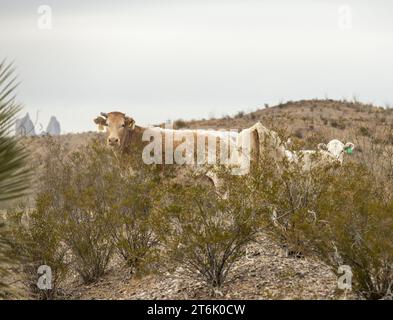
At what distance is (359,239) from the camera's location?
26.9 ft

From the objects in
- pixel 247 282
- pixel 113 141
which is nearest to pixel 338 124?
pixel 113 141

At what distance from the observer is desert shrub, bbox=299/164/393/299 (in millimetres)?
8039

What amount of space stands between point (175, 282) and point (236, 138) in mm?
4081

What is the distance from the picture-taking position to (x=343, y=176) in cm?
963

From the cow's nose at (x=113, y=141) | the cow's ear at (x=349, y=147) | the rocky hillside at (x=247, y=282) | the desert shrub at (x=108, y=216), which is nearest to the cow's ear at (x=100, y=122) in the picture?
the cow's nose at (x=113, y=141)

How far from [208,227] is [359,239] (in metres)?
1.83

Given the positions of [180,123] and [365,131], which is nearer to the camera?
[365,131]

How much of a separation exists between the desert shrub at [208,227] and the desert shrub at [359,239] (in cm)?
77

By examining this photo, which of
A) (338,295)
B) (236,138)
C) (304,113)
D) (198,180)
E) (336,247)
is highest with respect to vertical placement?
(304,113)

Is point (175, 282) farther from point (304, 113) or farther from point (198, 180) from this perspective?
Answer: point (304, 113)

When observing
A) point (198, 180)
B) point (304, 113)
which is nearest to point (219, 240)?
point (198, 180)

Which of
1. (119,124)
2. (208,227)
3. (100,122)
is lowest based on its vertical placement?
(208,227)

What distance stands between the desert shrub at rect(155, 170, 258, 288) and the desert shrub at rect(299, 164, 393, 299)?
0.77 metres

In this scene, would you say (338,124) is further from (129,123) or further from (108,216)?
(108,216)
